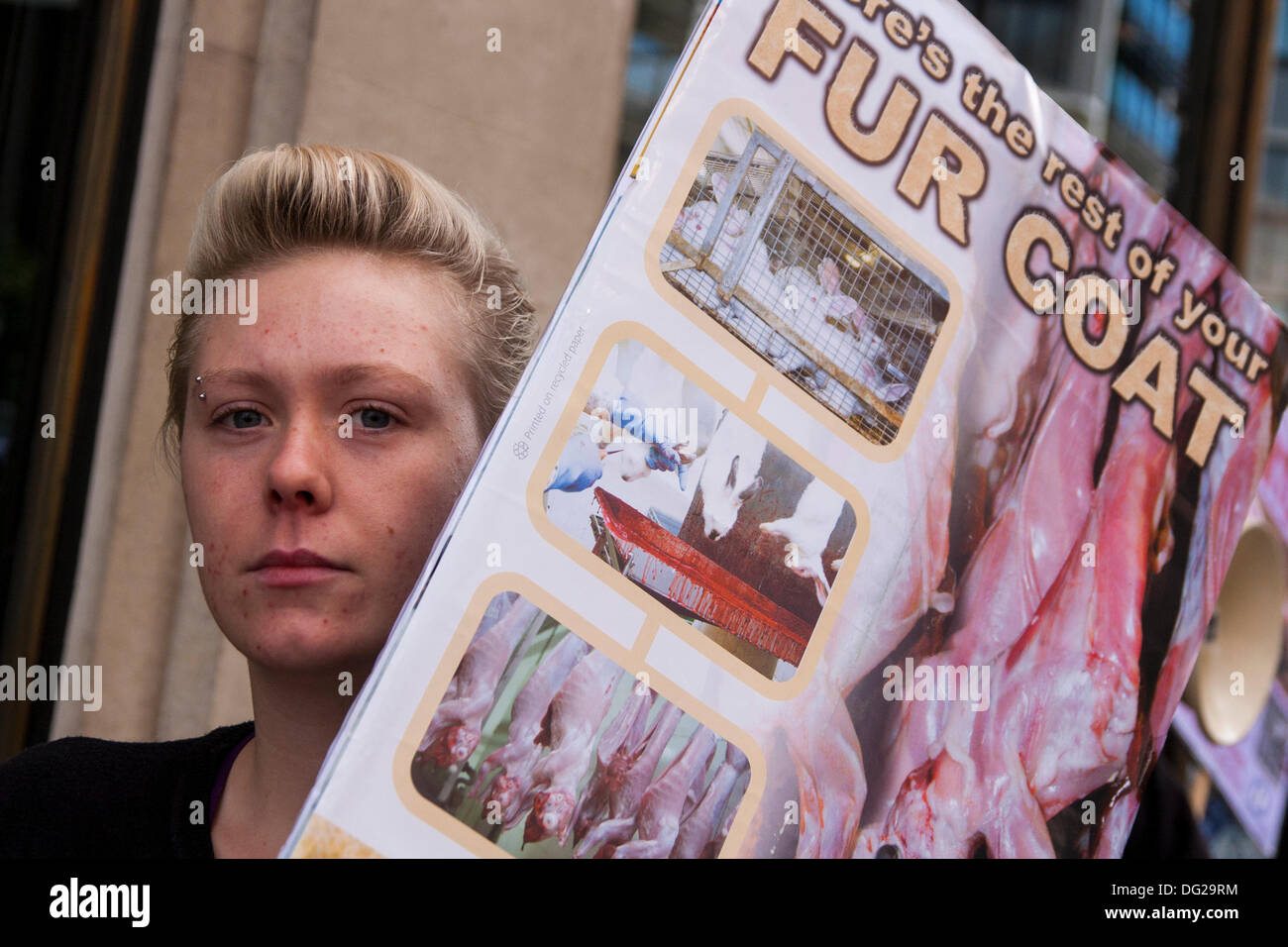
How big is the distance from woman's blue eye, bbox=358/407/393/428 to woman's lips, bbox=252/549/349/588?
14 cm

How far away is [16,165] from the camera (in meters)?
2.66

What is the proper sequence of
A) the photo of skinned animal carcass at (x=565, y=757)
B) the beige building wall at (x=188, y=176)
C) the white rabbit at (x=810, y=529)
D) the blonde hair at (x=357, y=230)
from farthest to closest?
1. the beige building wall at (x=188, y=176)
2. the blonde hair at (x=357, y=230)
3. the white rabbit at (x=810, y=529)
4. the photo of skinned animal carcass at (x=565, y=757)

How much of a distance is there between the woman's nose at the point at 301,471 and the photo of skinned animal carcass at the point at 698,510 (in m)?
0.25

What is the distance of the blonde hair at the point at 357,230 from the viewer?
50.4 inches

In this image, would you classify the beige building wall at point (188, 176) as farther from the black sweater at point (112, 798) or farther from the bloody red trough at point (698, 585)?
the bloody red trough at point (698, 585)

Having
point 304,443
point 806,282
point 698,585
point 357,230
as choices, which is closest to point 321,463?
point 304,443

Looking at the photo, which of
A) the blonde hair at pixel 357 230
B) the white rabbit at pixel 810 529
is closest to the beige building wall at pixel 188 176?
the blonde hair at pixel 357 230

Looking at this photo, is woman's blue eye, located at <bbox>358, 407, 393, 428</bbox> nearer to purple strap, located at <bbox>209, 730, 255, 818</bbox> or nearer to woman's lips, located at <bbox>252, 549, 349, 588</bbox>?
woman's lips, located at <bbox>252, 549, 349, 588</bbox>

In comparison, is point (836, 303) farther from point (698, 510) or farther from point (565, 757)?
point (565, 757)

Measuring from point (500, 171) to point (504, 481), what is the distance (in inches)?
82.6

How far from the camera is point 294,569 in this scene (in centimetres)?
115

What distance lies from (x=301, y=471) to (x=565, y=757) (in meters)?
0.37
